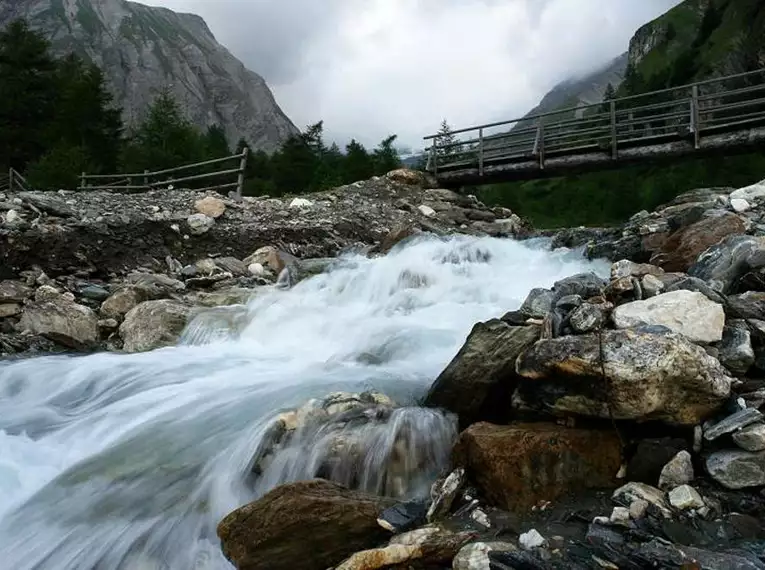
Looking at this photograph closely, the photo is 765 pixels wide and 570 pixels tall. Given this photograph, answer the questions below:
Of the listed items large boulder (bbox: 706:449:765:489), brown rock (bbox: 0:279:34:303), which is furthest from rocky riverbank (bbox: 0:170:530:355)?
large boulder (bbox: 706:449:765:489)

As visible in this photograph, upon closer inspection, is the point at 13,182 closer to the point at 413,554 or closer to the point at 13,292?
the point at 13,292

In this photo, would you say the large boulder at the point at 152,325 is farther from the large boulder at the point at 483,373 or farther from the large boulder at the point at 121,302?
the large boulder at the point at 483,373

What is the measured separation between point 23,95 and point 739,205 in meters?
37.7

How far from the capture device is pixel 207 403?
6723 millimetres

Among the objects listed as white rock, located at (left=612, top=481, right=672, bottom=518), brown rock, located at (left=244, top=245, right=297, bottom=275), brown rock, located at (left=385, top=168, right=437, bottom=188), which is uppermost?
brown rock, located at (left=385, top=168, right=437, bottom=188)

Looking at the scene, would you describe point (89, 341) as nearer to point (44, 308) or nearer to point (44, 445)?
point (44, 308)

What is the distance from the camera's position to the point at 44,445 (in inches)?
243

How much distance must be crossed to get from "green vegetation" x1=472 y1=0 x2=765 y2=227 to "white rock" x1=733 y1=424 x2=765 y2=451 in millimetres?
21491

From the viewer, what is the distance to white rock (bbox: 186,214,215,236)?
43.4 ft

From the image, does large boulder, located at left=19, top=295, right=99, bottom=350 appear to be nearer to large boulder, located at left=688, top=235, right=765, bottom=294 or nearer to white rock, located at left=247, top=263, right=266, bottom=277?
white rock, located at left=247, top=263, right=266, bottom=277

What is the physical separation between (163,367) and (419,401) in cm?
407

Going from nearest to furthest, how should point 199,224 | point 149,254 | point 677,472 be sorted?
point 677,472 < point 149,254 < point 199,224

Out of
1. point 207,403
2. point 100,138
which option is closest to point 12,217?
point 207,403

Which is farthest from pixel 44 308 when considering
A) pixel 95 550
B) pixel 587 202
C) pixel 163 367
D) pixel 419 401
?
pixel 587 202
